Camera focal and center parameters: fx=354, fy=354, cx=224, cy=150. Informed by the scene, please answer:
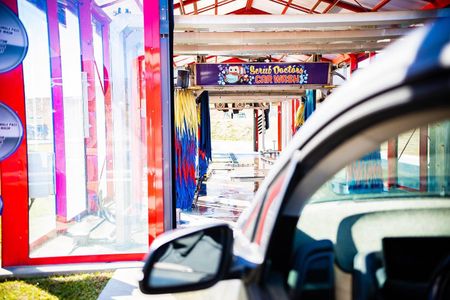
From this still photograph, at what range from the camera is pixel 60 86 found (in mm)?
3770

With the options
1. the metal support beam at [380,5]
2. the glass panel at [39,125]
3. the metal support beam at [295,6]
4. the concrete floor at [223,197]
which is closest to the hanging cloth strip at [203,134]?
the concrete floor at [223,197]

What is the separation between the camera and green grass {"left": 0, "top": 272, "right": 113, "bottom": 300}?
3.25m

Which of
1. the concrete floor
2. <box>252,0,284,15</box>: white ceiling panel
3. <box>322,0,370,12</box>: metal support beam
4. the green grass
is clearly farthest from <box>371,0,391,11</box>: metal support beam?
the green grass

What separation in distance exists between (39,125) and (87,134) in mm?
481

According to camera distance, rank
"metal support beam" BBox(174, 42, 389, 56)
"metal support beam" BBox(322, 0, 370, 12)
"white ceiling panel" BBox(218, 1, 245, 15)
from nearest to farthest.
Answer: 1. "metal support beam" BBox(174, 42, 389, 56)
2. "metal support beam" BBox(322, 0, 370, 12)
3. "white ceiling panel" BBox(218, 1, 245, 15)

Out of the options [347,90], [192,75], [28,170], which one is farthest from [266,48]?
[347,90]

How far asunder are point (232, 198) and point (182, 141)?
6.65 feet

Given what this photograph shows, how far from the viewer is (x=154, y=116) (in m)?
3.78

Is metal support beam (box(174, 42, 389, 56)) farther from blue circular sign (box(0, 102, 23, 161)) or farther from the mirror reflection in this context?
the mirror reflection

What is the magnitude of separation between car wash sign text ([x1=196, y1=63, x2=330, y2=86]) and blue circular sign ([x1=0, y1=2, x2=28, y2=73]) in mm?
3321

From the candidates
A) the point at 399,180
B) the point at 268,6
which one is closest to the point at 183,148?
the point at 268,6

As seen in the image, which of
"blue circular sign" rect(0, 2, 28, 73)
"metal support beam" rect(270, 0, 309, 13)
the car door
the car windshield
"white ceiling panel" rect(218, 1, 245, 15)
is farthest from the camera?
"white ceiling panel" rect(218, 1, 245, 15)

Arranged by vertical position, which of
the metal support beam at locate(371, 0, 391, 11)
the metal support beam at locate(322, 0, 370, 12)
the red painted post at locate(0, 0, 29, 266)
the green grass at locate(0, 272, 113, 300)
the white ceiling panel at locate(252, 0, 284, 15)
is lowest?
the green grass at locate(0, 272, 113, 300)

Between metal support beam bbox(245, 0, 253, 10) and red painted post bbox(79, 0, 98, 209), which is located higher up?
→ metal support beam bbox(245, 0, 253, 10)
